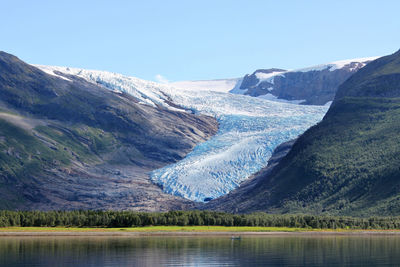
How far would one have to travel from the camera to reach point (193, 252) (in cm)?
10388

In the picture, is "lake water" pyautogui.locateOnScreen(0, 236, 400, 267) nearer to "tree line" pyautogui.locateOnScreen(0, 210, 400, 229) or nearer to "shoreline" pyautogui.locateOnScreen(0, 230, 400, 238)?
"shoreline" pyautogui.locateOnScreen(0, 230, 400, 238)

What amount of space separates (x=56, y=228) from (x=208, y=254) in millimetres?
58762

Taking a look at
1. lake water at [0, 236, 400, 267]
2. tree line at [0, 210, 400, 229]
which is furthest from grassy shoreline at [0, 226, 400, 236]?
lake water at [0, 236, 400, 267]

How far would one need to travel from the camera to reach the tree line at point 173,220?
15238cm

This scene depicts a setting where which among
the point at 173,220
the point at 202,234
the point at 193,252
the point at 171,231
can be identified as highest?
the point at 193,252

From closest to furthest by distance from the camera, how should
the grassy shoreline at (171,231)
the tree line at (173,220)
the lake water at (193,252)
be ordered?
1. the lake water at (193,252)
2. the grassy shoreline at (171,231)
3. the tree line at (173,220)

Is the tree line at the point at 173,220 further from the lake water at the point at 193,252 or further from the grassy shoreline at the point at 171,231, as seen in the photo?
the lake water at the point at 193,252

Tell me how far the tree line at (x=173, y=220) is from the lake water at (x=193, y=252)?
22403 mm

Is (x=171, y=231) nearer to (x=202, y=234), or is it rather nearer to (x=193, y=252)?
(x=202, y=234)

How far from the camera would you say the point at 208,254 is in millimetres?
101000

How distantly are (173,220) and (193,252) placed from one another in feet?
191

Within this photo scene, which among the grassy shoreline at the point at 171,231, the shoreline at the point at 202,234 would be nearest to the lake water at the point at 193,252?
the shoreline at the point at 202,234

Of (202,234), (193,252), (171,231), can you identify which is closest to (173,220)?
(171,231)

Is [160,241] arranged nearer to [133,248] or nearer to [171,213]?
[133,248]
